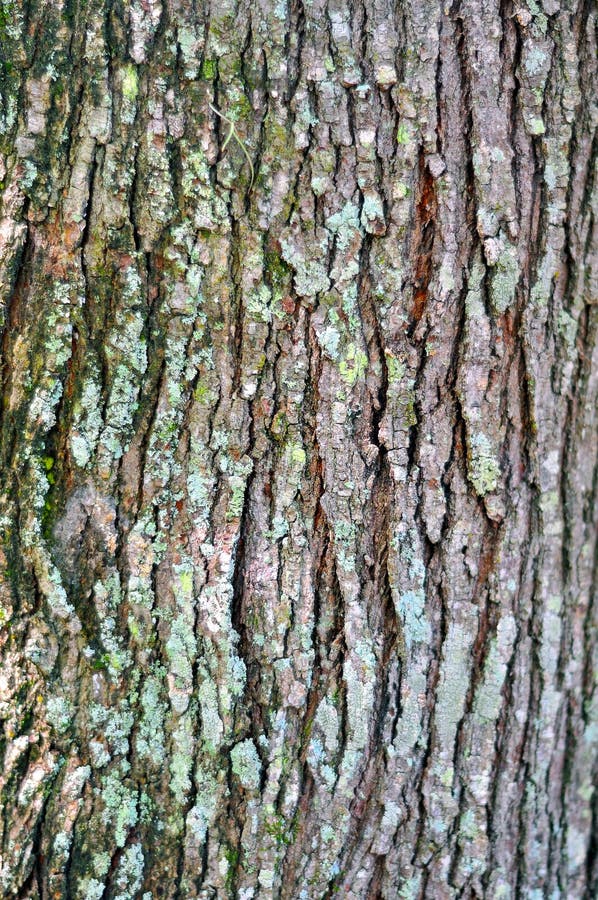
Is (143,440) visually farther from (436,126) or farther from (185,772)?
(436,126)

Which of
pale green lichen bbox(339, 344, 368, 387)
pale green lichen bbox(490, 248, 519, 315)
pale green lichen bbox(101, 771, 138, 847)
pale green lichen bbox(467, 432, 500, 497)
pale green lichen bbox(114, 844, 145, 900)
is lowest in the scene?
pale green lichen bbox(114, 844, 145, 900)

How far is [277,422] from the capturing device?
1.39 m

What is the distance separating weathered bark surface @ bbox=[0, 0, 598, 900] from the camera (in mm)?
1326

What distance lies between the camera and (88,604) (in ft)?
4.63

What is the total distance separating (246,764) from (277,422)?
2.18 ft

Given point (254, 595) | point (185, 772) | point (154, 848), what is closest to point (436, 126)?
point (254, 595)

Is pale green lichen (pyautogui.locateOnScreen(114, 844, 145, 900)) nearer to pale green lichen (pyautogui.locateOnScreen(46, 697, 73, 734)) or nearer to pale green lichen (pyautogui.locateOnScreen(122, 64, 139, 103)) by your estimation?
pale green lichen (pyautogui.locateOnScreen(46, 697, 73, 734))

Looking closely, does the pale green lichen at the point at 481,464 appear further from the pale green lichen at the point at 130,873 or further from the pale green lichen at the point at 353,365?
the pale green lichen at the point at 130,873

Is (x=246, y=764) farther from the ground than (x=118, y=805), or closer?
farther from the ground

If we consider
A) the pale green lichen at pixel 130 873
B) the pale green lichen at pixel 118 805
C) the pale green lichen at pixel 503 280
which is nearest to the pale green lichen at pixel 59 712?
the pale green lichen at pixel 118 805

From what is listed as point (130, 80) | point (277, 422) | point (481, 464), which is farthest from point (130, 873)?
point (130, 80)

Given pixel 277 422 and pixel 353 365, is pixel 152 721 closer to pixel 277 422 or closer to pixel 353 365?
pixel 277 422

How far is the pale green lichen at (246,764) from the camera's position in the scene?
1.43 meters

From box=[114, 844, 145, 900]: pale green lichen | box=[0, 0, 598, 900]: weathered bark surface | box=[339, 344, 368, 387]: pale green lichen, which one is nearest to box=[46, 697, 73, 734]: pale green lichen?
box=[0, 0, 598, 900]: weathered bark surface
